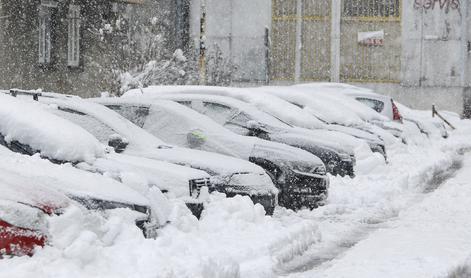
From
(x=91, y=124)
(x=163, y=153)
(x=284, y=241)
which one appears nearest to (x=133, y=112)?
(x=91, y=124)

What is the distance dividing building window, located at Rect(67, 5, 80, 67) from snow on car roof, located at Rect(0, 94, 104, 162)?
13.9 metres

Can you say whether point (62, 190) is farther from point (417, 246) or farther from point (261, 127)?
point (261, 127)

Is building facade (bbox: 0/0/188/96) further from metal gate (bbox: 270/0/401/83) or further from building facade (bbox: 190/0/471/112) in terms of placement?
metal gate (bbox: 270/0/401/83)

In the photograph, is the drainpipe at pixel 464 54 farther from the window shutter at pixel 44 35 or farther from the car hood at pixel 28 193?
the car hood at pixel 28 193

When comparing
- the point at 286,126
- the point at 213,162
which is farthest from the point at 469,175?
the point at 213,162

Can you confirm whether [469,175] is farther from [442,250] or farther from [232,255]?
[232,255]

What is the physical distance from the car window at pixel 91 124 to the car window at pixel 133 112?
1490 millimetres

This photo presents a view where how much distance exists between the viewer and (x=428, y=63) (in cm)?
3769

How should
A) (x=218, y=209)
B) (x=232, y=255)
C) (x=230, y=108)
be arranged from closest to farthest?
(x=232, y=255) < (x=218, y=209) < (x=230, y=108)

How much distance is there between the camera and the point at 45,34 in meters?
21.5

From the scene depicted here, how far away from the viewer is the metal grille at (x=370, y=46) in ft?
124

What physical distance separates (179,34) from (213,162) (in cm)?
2876

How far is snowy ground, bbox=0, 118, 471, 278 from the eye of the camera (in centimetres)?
614

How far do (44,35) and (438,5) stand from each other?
20773mm
